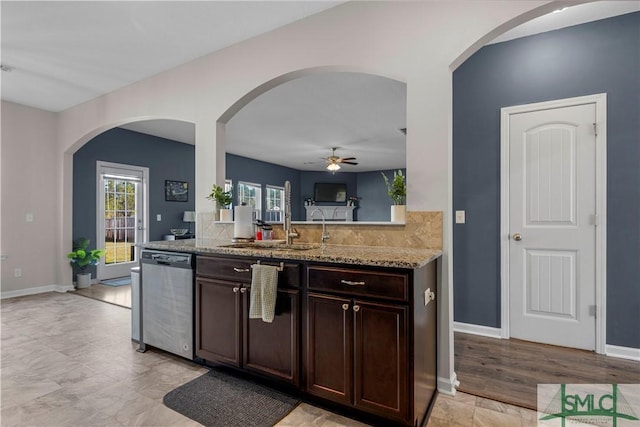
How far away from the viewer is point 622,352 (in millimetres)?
2641

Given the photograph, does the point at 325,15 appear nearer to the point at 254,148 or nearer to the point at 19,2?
the point at 19,2

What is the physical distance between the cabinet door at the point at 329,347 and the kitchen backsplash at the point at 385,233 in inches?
26.5

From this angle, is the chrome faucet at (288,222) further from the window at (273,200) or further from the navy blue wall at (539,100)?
the window at (273,200)

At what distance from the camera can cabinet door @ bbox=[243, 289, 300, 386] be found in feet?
6.68

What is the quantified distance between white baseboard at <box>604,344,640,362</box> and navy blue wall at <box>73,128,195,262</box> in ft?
22.1

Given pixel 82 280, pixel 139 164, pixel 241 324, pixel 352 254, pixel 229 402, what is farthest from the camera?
pixel 139 164

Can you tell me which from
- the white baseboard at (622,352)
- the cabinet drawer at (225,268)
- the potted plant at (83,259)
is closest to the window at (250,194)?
the potted plant at (83,259)

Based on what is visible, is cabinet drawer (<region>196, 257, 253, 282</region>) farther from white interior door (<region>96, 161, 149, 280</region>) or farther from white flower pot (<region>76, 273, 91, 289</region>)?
white interior door (<region>96, 161, 149, 280</region>)

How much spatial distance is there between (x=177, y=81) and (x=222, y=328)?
8.63 ft

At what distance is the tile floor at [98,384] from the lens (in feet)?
6.21

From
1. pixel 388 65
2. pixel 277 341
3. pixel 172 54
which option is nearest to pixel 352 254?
pixel 277 341

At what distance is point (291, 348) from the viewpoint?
2.05 m

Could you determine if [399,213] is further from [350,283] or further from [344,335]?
[344,335]

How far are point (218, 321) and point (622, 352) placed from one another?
3132mm
